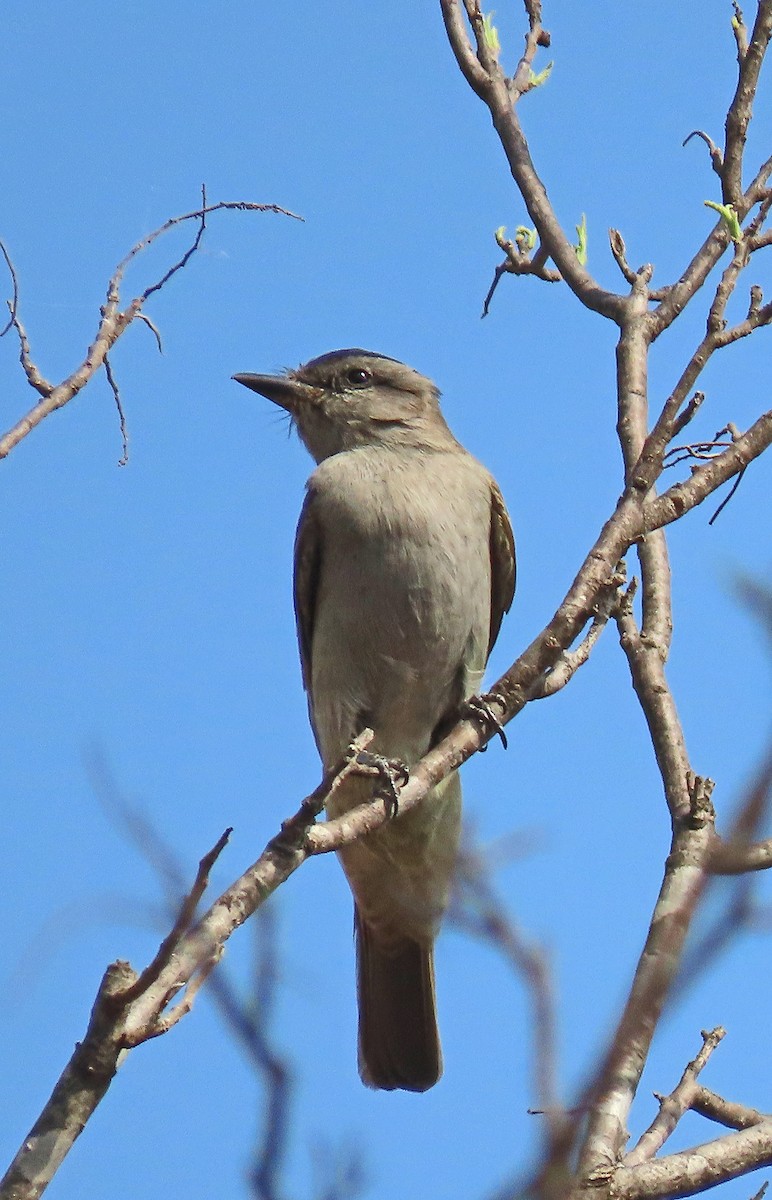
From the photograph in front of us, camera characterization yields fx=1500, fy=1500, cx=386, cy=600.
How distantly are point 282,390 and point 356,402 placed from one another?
0.39m

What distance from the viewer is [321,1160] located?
2.37 metres

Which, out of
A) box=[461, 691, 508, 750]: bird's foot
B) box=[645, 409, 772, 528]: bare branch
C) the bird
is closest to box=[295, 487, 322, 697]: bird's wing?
the bird

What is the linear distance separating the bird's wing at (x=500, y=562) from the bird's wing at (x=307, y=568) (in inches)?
33.5

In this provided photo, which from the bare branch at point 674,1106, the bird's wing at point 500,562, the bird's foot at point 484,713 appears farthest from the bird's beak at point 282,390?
the bare branch at point 674,1106

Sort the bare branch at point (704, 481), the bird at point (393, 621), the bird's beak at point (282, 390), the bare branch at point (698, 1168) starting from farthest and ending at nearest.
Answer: the bird's beak at point (282, 390)
the bird at point (393, 621)
the bare branch at point (704, 481)
the bare branch at point (698, 1168)

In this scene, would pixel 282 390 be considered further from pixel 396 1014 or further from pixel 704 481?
pixel 704 481

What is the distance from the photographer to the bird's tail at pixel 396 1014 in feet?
23.3

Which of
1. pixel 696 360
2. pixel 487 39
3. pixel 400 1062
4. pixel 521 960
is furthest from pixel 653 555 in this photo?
pixel 521 960

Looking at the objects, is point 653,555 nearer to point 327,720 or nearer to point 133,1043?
point 327,720

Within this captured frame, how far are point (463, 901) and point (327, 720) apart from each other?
3967 mm

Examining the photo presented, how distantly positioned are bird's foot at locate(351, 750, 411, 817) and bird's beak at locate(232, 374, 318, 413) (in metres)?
2.54

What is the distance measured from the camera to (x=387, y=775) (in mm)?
4789

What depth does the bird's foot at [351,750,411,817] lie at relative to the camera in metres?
4.07

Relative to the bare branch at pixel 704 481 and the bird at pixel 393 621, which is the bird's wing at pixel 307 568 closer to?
the bird at pixel 393 621
